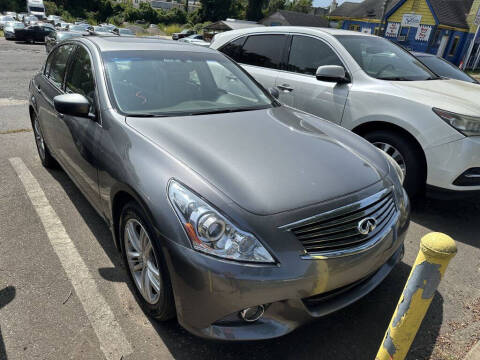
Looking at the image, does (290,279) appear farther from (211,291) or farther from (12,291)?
(12,291)

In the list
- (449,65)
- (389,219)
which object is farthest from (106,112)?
(449,65)

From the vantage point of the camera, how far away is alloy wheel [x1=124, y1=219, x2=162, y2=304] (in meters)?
2.01

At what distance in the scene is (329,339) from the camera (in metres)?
2.14

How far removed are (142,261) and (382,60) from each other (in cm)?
377

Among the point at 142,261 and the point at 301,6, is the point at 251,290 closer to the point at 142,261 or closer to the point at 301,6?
the point at 142,261

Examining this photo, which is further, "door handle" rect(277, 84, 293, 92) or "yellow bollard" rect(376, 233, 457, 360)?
"door handle" rect(277, 84, 293, 92)

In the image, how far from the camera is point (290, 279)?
1.65 m

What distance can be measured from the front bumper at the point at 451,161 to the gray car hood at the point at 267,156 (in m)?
1.13

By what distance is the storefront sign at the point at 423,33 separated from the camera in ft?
87.0

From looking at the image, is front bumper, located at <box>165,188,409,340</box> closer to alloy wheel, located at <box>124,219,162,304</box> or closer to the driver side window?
alloy wheel, located at <box>124,219,162,304</box>

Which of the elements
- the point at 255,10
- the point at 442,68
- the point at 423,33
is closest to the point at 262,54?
the point at 442,68

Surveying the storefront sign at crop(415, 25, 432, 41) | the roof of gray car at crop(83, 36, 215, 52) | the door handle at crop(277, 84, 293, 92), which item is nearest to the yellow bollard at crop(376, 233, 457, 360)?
the roof of gray car at crop(83, 36, 215, 52)

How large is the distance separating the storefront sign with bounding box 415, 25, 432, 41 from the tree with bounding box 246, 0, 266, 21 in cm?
4436

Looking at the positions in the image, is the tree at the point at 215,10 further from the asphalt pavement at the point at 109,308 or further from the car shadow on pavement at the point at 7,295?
the car shadow on pavement at the point at 7,295
